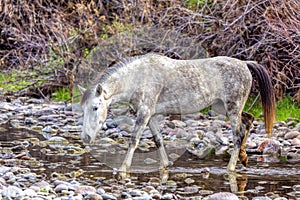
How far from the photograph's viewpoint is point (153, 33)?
447 inches

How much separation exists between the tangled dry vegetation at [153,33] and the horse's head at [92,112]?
3930 mm

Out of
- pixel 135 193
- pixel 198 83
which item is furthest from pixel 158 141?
pixel 135 193

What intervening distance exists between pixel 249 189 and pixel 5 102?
6996 millimetres

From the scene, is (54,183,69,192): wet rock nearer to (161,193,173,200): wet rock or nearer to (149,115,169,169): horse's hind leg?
(161,193,173,200): wet rock

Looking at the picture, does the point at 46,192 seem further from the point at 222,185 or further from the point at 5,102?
the point at 5,102

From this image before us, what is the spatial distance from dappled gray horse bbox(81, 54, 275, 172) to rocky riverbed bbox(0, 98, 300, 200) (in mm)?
339

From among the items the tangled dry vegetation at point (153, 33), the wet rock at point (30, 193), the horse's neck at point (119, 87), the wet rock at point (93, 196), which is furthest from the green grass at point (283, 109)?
the wet rock at point (30, 193)

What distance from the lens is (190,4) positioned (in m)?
11.7

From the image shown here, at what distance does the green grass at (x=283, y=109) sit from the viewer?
10.4 metres

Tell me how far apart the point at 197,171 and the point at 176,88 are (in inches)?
37.0

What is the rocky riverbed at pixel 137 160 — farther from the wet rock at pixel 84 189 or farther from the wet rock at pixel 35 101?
the wet rock at pixel 35 101

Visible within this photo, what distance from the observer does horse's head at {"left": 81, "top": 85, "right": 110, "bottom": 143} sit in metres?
6.87

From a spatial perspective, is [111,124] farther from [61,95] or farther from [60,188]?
[60,188]

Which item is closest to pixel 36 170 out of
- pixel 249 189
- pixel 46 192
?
pixel 46 192
